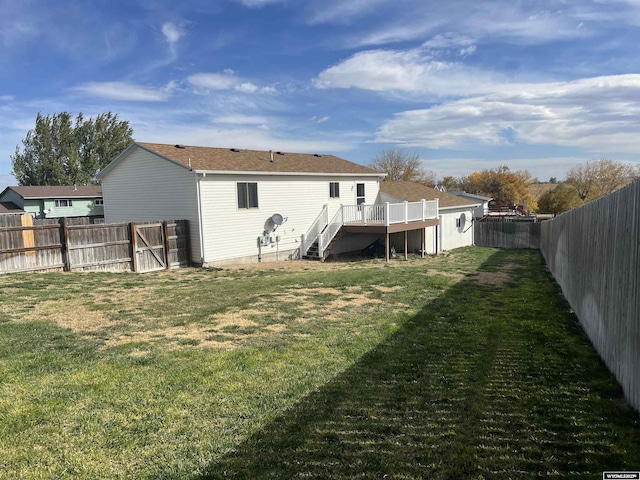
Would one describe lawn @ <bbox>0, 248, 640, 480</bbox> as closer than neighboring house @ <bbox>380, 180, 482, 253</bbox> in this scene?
Yes

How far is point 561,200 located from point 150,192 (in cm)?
4064

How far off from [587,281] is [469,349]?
2146 millimetres

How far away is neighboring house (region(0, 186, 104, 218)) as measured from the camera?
38.1 m

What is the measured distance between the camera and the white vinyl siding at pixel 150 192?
15953mm

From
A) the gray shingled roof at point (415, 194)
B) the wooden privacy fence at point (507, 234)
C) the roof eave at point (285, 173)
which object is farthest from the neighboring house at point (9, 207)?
the wooden privacy fence at point (507, 234)

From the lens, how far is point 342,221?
64.1 ft

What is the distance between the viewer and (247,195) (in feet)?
56.9

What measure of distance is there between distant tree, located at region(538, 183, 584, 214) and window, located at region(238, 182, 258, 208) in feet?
118

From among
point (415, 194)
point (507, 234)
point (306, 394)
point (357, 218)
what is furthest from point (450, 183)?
point (306, 394)

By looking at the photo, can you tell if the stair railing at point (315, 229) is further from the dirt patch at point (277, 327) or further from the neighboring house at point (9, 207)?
the neighboring house at point (9, 207)

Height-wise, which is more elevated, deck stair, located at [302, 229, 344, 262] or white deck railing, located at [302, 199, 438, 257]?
white deck railing, located at [302, 199, 438, 257]

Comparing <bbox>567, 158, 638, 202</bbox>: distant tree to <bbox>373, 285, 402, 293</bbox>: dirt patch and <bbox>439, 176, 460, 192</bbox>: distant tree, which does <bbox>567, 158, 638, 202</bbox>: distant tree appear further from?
<bbox>373, 285, 402, 293</bbox>: dirt patch

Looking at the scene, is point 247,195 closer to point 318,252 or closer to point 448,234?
point 318,252

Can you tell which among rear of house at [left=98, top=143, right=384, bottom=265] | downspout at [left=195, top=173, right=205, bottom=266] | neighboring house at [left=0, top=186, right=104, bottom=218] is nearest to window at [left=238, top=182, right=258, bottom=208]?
rear of house at [left=98, top=143, right=384, bottom=265]
